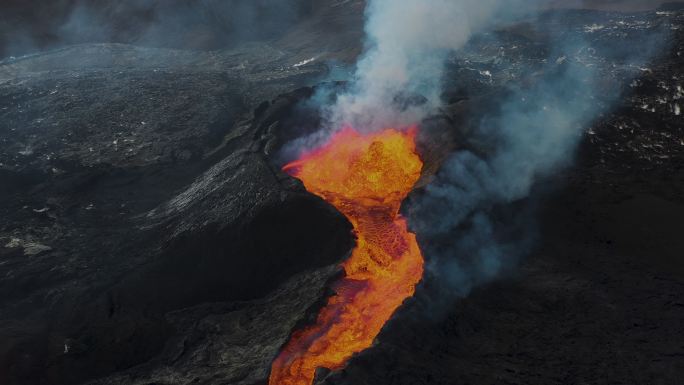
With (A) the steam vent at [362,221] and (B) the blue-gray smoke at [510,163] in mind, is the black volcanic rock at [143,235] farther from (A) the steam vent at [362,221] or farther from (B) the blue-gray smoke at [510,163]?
(B) the blue-gray smoke at [510,163]

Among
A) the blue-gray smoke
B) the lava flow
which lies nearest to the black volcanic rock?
Answer: the lava flow

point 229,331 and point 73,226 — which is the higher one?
point 73,226

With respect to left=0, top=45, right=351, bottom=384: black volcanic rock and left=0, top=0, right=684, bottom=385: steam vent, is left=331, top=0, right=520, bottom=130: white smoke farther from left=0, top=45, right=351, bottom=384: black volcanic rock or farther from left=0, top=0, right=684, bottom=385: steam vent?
left=0, top=45, right=351, bottom=384: black volcanic rock

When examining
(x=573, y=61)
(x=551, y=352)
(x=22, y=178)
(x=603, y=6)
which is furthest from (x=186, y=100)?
(x=603, y=6)

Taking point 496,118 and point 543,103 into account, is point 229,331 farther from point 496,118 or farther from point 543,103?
point 543,103

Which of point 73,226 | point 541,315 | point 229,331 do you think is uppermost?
point 73,226

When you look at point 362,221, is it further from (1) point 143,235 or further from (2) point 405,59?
(2) point 405,59
